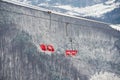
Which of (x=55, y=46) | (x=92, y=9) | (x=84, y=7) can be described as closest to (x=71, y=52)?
(x=55, y=46)

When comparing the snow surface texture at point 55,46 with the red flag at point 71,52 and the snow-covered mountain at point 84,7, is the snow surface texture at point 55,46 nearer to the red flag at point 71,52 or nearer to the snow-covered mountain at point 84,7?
the red flag at point 71,52

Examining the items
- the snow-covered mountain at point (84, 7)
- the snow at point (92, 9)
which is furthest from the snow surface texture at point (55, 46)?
the snow at point (92, 9)

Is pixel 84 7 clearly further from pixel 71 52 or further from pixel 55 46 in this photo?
pixel 55 46

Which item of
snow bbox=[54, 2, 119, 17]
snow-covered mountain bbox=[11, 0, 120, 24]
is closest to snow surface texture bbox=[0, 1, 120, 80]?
snow-covered mountain bbox=[11, 0, 120, 24]

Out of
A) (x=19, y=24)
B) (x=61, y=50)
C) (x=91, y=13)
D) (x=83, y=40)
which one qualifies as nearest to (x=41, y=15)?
(x=19, y=24)

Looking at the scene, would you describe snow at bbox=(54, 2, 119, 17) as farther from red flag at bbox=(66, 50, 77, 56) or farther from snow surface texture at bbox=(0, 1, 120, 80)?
red flag at bbox=(66, 50, 77, 56)

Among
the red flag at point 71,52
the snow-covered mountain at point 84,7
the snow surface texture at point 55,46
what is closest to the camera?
the snow surface texture at point 55,46
